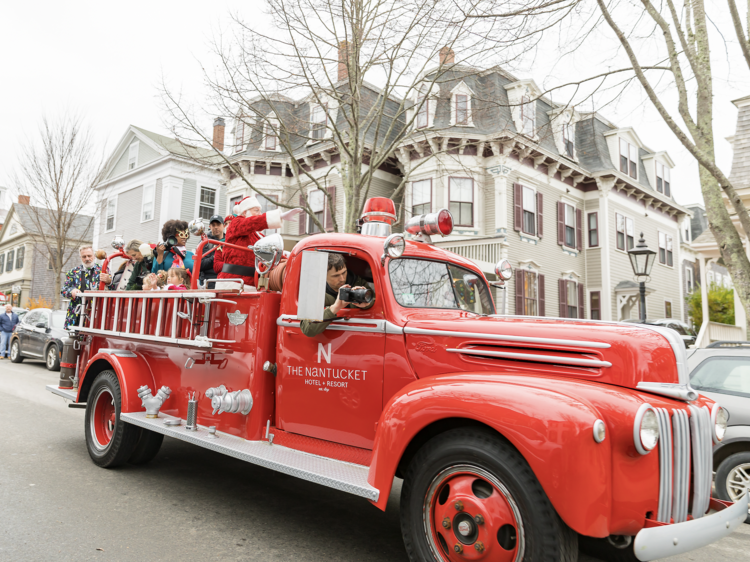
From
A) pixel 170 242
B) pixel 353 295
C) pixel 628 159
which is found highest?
pixel 628 159

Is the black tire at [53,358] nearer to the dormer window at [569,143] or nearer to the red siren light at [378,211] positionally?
the red siren light at [378,211]

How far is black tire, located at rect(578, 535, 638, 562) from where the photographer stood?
3.24 meters

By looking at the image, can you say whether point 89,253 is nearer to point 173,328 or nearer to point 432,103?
point 173,328

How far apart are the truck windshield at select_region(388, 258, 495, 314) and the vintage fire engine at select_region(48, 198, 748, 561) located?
0.02 m

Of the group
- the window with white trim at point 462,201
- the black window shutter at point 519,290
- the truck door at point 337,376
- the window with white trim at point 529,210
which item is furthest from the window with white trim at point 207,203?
the truck door at point 337,376

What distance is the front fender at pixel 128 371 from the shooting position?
4.96 meters

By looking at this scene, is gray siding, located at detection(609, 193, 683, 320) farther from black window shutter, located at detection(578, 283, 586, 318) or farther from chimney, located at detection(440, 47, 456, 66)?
chimney, located at detection(440, 47, 456, 66)

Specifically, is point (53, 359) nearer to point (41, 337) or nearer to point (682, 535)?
point (41, 337)

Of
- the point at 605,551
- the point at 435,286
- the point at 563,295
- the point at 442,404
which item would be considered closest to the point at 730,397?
the point at 605,551

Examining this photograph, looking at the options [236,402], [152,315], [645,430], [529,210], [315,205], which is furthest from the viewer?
[315,205]

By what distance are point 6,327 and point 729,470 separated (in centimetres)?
1872

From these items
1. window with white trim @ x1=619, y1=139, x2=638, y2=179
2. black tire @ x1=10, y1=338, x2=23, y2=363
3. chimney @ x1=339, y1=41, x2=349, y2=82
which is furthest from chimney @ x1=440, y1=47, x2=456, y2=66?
window with white trim @ x1=619, y1=139, x2=638, y2=179

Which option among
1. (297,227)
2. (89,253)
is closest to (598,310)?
(297,227)

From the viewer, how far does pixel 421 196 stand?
18.0m
